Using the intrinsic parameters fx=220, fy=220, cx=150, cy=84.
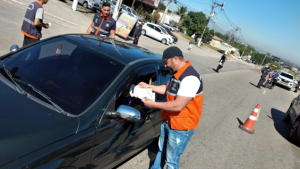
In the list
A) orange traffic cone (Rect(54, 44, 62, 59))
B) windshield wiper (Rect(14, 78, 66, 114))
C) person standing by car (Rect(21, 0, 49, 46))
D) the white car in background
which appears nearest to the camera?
windshield wiper (Rect(14, 78, 66, 114))

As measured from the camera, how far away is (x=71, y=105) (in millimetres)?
2152

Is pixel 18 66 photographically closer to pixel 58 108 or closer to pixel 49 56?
pixel 49 56

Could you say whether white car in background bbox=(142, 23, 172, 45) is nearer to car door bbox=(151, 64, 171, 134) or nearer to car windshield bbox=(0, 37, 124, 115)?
car door bbox=(151, 64, 171, 134)

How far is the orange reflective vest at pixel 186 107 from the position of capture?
8.32 feet

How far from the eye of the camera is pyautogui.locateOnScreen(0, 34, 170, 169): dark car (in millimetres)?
1704

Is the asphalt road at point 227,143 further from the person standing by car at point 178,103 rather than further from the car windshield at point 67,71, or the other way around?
the car windshield at point 67,71

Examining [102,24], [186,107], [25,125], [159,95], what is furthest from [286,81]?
[25,125]

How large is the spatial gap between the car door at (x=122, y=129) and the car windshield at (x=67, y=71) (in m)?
0.18

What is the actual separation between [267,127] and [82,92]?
7500 millimetres

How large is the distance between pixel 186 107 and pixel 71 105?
1.29 metres

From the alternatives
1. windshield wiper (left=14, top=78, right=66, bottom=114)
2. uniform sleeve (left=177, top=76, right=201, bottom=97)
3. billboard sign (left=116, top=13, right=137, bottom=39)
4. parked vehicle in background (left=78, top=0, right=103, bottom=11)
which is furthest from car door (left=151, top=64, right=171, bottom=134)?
parked vehicle in background (left=78, top=0, right=103, bottom=11)

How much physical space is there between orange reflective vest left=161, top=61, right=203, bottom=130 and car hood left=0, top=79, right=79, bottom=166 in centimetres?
115

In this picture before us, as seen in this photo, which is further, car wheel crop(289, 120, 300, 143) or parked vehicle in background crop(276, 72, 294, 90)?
parked vehicle in background crop(276, 72, 294, 90)

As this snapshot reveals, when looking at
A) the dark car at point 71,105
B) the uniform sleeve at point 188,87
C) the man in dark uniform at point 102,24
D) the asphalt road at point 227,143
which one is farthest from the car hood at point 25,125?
the man in dark uniform at point 102,24
